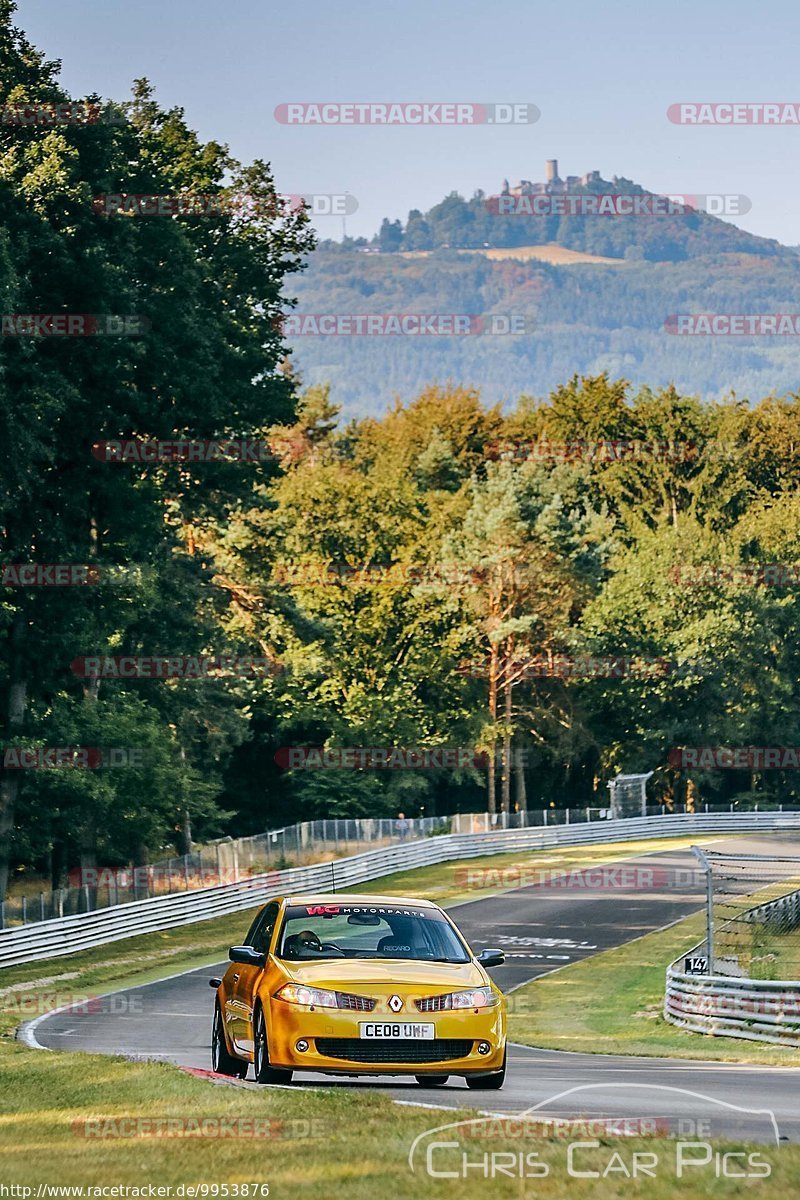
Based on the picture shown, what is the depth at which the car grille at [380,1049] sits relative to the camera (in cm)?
1320

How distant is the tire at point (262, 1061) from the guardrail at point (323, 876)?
944 inches

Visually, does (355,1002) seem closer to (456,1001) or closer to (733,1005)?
(456,1001)

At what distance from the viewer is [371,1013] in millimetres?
13180

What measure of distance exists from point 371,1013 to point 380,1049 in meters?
0.27

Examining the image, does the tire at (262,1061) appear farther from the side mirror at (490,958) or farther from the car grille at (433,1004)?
the side mirror at (490,958)

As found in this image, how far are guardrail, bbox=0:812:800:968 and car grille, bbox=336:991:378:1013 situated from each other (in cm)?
2474

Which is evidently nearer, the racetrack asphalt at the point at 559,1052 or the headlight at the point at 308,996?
the racetrack asphalt at the point at 559,1052

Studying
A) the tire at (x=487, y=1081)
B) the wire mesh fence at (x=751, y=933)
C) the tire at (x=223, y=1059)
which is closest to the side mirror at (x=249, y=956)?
the tire at (x=223, y=1059)

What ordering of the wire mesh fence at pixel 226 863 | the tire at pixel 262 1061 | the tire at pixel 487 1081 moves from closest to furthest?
the tire at pixel 262 1061 → the tire at pixel 487 1081 → the wire mesh fence at pixel 226 863

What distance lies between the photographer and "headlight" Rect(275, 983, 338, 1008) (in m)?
13.3

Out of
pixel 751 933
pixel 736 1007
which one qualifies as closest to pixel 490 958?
pixel 736 1007

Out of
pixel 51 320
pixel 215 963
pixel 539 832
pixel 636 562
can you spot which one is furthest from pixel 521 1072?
pixel 636 562

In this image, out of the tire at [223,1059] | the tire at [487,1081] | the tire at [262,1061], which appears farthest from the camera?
the tire at [223,1059]

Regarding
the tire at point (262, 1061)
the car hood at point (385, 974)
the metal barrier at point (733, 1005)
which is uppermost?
the car hood at point (385, 974)
